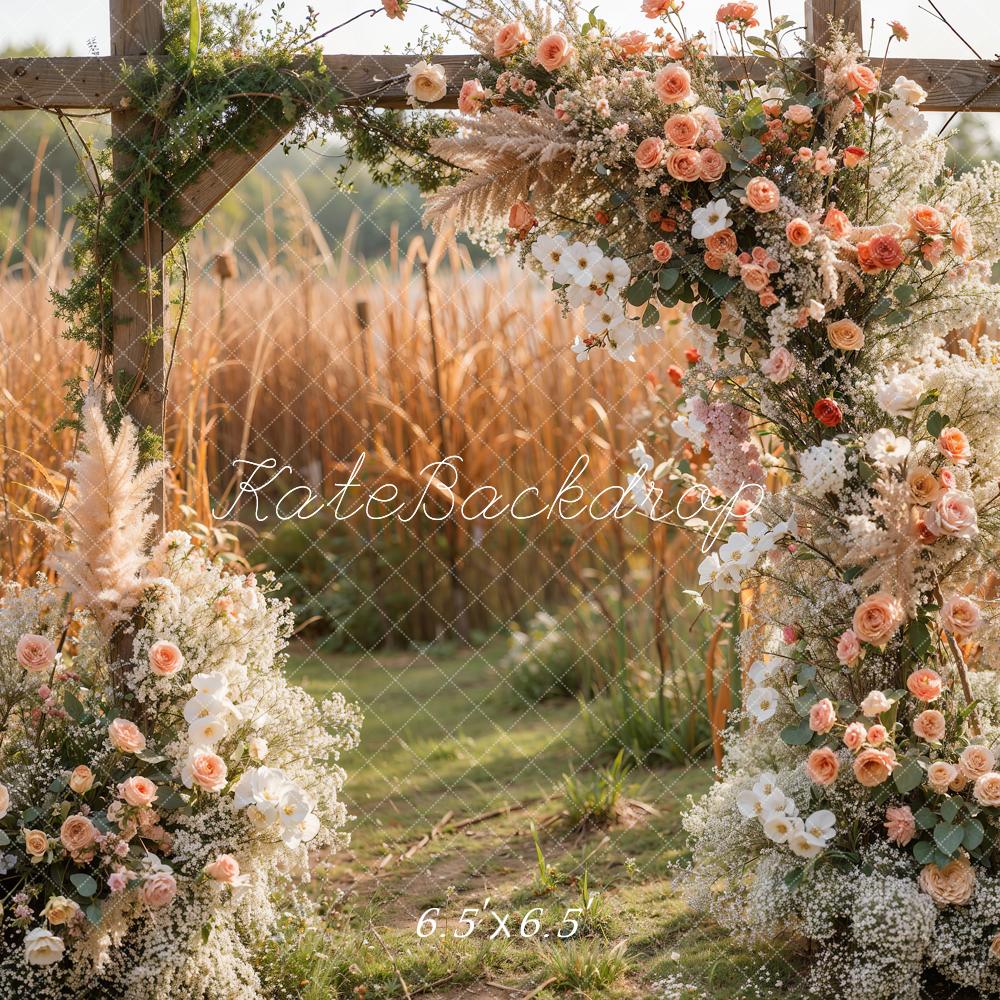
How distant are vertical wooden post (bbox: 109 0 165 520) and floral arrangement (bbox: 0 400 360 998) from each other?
0.59 feet

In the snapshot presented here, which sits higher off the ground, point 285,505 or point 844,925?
point 285,505

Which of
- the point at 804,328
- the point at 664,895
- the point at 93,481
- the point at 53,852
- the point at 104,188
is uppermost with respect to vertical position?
the point at 104,188

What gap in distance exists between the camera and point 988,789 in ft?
7.03

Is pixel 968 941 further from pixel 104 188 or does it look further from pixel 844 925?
pixel 104 188

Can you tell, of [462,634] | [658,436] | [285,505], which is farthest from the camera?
[285,505]

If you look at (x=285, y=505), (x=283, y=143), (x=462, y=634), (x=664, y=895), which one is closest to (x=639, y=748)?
(x=664, y=895)

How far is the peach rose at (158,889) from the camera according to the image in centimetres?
212

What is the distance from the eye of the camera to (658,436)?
3338mm

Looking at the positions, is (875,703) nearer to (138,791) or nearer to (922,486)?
(922,486)

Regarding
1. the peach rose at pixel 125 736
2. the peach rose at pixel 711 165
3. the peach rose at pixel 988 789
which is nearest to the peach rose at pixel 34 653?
the peach rose at pixel 125 736

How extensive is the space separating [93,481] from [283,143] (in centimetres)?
90

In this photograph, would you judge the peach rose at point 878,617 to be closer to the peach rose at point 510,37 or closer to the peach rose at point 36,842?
the peach rose at point 510,37

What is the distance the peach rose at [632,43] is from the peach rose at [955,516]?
44.5 inches

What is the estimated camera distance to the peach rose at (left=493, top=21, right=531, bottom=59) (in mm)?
2334
